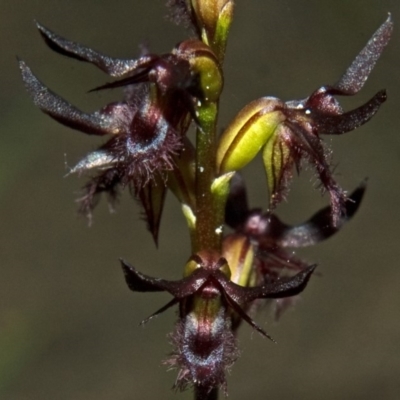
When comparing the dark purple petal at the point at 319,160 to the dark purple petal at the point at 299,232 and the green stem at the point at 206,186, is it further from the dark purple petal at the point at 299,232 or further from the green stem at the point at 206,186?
the dark purple petal at the point at 299,232

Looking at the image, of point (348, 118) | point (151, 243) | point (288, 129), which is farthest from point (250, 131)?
point (151, 243)

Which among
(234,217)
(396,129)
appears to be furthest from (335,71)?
(234,217)

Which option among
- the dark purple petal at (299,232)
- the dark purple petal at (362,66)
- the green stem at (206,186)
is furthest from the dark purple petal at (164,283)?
the dark purple petal at (362,66)

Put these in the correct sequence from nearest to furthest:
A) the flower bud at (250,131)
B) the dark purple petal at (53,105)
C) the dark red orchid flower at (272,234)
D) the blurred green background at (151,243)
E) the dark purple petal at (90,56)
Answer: the dark purple petal at (90,56) → the dark purple petal at (53,105) → the flower bud at (250,131) → the dark red orchid flower at (272,234) → the blurred green background at (151,243)

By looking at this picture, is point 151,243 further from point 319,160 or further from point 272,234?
point 319,160

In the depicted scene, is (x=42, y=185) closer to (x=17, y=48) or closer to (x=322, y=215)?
(x=17, y=48)

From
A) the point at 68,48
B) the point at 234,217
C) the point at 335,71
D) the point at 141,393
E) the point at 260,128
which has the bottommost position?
the point at 141,393

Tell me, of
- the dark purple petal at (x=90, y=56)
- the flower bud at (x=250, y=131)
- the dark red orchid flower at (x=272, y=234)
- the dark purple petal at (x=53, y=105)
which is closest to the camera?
the dark purple petal at (x=90, y=56)
